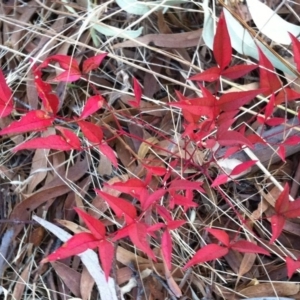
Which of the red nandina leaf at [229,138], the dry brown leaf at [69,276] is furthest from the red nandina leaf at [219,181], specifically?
the dry brown leaf at [69,276]

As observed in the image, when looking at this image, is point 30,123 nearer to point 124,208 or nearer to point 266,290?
point 124,208

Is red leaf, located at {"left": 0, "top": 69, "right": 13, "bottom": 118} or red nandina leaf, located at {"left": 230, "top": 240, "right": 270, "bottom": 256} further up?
red leaf, located at {"left": 0, "top": 69, "right": 13, "bottom": 118}

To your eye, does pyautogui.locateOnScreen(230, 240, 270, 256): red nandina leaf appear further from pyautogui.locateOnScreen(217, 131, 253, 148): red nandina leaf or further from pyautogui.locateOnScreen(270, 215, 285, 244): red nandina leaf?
pyautogui.locateOnScreen(217, 131, 253, 148): red nandina leaf

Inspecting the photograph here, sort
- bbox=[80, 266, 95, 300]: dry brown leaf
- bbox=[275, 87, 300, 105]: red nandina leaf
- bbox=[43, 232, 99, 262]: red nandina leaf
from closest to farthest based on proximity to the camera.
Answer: bbox=[43, 232, 99, 262]: red nandina leaf < bbox=[275, 87, 300, 105]: red nandina leaf < bbox=[80, 266, 95, 300]: dry brown leaf

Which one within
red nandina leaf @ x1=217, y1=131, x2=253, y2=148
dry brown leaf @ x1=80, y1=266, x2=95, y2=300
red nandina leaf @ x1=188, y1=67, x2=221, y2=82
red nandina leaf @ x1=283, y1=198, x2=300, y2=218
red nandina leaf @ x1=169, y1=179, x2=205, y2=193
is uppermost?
red nandina leaf @ x1=188, y1=67, x2=221, y2=82

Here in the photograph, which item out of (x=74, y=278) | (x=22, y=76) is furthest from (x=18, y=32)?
(x=74, y=278)

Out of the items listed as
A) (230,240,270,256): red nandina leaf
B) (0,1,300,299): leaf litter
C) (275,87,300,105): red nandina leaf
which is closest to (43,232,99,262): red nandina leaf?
(0,1,300,299): leaf litter

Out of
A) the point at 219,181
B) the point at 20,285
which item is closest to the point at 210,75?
the point at 219,181
